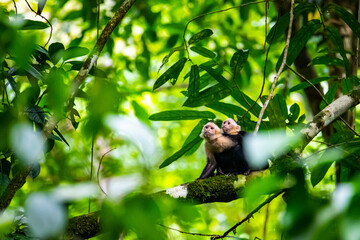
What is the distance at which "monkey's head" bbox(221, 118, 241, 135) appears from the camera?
283cm

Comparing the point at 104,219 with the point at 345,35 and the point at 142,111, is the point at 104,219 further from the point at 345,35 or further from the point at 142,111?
the point at 345,35

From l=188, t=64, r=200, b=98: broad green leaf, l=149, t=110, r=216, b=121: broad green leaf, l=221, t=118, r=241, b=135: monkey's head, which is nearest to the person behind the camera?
l=188, t=64, r=200, b=98: broad green leaf

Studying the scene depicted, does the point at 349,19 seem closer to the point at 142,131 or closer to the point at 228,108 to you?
the point at 228,108

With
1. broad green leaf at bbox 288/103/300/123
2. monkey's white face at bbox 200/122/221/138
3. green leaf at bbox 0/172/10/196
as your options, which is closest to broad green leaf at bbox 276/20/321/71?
broad green leaf at bbox 288/103/300/123

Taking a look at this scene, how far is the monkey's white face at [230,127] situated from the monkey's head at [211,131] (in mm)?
70

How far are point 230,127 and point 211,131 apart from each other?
0.43 feet

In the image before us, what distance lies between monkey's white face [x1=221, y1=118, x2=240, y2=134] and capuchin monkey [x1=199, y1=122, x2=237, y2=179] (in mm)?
58

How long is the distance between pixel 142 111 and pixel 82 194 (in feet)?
9.05

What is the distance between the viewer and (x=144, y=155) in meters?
0.64

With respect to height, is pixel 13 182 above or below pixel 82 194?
below

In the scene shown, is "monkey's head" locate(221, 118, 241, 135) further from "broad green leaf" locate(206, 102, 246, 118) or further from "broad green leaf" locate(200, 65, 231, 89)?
"broad green leaf" locate(200, 65, 231, 89)

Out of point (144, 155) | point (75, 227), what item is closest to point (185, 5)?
point (75, 227)

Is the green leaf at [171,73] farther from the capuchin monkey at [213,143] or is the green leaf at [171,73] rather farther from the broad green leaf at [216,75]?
the capuchin monkey at [213,143]

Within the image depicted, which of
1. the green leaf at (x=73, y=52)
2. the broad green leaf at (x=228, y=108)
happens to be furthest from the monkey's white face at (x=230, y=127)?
the green leaf at (x=73, y=52)
